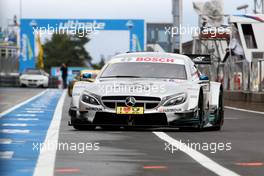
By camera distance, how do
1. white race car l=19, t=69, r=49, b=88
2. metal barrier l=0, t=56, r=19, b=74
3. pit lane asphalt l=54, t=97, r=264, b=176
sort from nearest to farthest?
pit lane asphalt l=54, t=97, r=264, b=176
white race car l=19, t=69, r=49, b=88
metal barrier l=0, t=56, r=19, b=74

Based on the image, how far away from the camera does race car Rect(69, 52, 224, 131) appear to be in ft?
48.9

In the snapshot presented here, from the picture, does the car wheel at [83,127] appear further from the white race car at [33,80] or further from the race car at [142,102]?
the white race car at [33,80]

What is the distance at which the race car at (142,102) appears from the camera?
14.9 m

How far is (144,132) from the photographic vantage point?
49.5ft

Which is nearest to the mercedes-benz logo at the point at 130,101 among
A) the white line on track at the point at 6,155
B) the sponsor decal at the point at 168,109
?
the sponsor decal at the point at 168,109

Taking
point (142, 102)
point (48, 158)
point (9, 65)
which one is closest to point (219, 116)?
point (142, 102)

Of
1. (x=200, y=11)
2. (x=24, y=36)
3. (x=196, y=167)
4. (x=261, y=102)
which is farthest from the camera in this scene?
(x=24, y=36)

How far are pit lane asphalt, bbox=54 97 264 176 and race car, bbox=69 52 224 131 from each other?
0.20m

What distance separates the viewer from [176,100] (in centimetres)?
1502

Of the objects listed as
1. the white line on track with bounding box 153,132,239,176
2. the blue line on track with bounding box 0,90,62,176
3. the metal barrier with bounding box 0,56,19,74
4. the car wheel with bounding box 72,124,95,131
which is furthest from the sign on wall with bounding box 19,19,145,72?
the white line on track with bounding box 153,132,239,176

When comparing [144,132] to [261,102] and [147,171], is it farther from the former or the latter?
[261,102]

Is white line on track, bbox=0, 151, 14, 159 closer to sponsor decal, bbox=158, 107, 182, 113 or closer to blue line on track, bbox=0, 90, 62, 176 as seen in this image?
blue line on track, bbox=0, 90, 62, 176

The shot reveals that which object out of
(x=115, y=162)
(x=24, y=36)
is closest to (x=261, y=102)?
(x=115, y=162)

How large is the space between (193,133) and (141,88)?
109 centimetres
